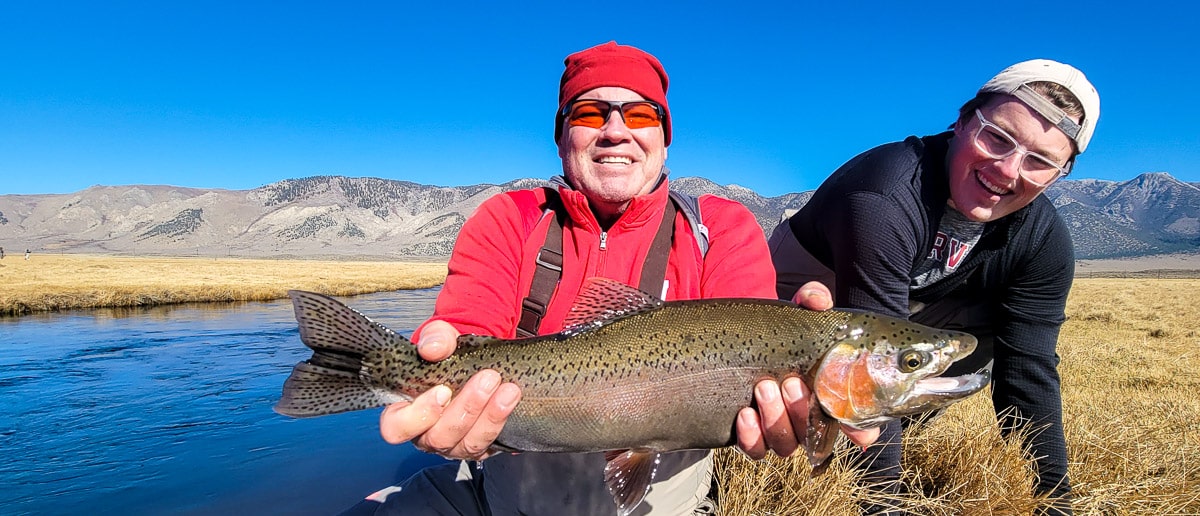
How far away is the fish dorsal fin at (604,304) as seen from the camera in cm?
315

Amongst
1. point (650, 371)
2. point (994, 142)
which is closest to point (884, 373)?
point (650, 371)

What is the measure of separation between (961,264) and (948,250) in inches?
8.7

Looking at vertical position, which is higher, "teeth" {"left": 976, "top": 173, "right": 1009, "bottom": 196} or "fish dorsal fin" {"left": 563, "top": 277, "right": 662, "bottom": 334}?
"teeth" {"left": 976, "top": 173, "right": 1009, "bottom": 196}

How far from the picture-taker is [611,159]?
3643 millimetres

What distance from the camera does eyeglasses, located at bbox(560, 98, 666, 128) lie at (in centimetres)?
364

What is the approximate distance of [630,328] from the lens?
314 centimetres

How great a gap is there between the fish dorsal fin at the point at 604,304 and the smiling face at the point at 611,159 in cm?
67

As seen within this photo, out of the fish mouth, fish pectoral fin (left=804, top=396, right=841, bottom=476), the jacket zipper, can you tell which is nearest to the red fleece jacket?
the jacket zipper

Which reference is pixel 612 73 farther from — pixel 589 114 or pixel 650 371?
pixel 650 371

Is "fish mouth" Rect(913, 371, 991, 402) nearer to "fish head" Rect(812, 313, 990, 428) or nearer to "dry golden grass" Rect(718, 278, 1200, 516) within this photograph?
"fish head" Rect(812, 313, 990, 428)

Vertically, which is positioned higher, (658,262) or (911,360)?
(658,262)

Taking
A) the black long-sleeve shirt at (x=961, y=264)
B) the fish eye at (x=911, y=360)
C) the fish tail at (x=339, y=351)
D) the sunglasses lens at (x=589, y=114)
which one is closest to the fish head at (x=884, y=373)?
the fish eye at (x=911, y=360)

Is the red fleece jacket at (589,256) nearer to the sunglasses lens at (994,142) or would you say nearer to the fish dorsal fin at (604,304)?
the fish dorsal fin at (604,304)

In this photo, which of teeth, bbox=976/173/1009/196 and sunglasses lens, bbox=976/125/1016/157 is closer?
sunglasses lens, bbox=976/125/1016/157
